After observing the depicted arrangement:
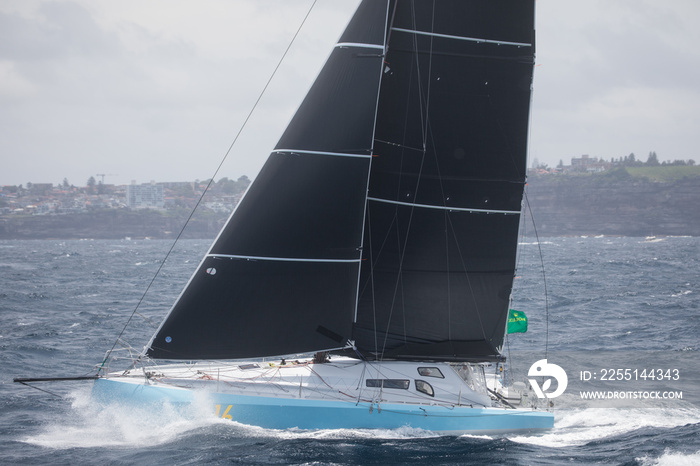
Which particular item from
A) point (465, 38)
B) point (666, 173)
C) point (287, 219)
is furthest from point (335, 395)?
point (666, 173)

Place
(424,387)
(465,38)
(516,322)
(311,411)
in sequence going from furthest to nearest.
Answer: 1. (516,322)
2. (424,387)
3. (465,38)
4. (311,411)

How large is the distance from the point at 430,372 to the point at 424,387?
1.26 ft

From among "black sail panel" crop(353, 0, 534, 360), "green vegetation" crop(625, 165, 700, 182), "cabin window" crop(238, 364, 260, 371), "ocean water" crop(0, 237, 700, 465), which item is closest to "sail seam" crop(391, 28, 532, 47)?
"black sail panel" crop(353, 0, 534, 360)

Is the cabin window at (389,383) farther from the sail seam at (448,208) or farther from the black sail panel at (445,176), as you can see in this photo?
the sail seam at (448,208)

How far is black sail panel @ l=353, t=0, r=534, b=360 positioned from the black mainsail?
0.09 feet

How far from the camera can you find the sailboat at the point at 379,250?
563 inches

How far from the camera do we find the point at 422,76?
14.8m

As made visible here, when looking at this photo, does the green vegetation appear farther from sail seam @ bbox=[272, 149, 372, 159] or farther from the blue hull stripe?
sail seam @ bbox=[272, 149, 372, 159]

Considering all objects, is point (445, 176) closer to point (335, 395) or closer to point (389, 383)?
point (389, 383)

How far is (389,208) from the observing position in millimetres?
14969

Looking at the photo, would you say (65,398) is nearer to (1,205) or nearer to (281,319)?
(281,319)

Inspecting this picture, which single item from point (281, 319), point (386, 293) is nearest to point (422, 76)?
point (386, 293)

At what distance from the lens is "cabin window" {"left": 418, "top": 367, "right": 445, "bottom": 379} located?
15344 millimetres

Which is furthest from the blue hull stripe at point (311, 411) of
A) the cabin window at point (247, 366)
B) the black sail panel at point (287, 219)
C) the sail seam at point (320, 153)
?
the sail seam at point (320, 153)
